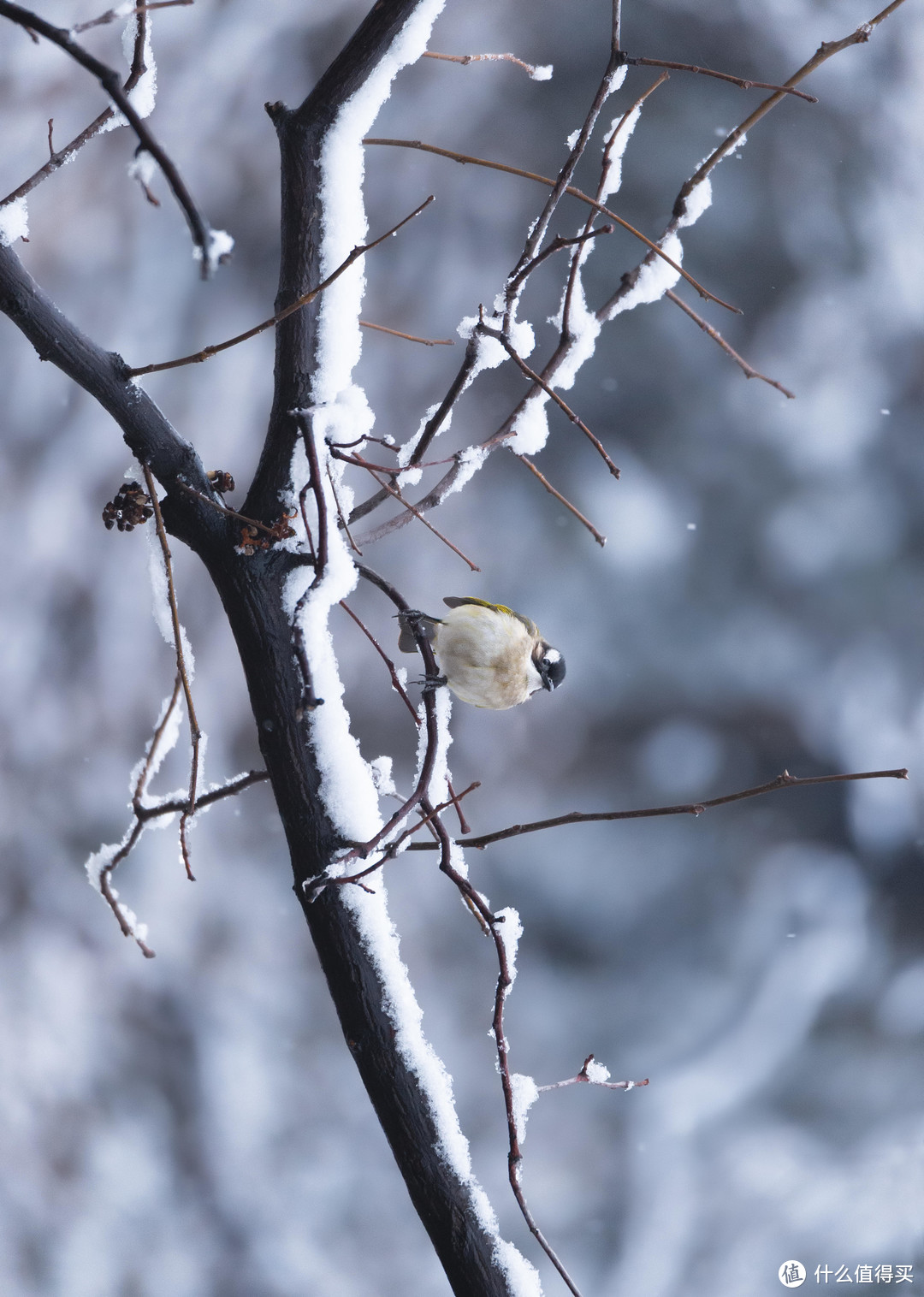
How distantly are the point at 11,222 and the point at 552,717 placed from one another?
0.76 metres

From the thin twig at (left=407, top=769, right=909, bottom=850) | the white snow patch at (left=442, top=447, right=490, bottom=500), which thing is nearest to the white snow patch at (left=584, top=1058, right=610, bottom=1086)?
the thin twig at (left=407, top=769, right=909, bottom=850)

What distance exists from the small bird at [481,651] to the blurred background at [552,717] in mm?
491

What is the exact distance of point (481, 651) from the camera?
482mm

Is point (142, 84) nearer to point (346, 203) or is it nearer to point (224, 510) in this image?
point (346, 203)

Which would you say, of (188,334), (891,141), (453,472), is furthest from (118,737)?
(891,141)

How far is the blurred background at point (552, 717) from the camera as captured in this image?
0.96 m

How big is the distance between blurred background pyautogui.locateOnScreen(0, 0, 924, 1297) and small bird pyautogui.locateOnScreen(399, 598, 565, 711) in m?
0.49

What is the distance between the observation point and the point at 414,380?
1.01 metres

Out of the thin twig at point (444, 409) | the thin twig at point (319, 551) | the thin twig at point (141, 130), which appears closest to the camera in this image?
the thin twig at point (141, 130)

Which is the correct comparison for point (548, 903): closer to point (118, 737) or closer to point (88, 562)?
point (118, 737)

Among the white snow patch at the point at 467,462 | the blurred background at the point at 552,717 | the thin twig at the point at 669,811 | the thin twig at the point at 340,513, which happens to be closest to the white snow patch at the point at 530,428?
the white snow patch at the point at 467,462

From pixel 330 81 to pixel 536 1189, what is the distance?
3.72 ft

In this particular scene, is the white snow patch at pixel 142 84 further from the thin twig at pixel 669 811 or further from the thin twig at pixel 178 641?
the thin twig at pixel 669 811

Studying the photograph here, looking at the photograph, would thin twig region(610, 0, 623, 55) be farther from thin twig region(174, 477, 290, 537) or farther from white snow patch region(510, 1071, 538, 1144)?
white snow patch region(510, 1071, 538, 1144)
